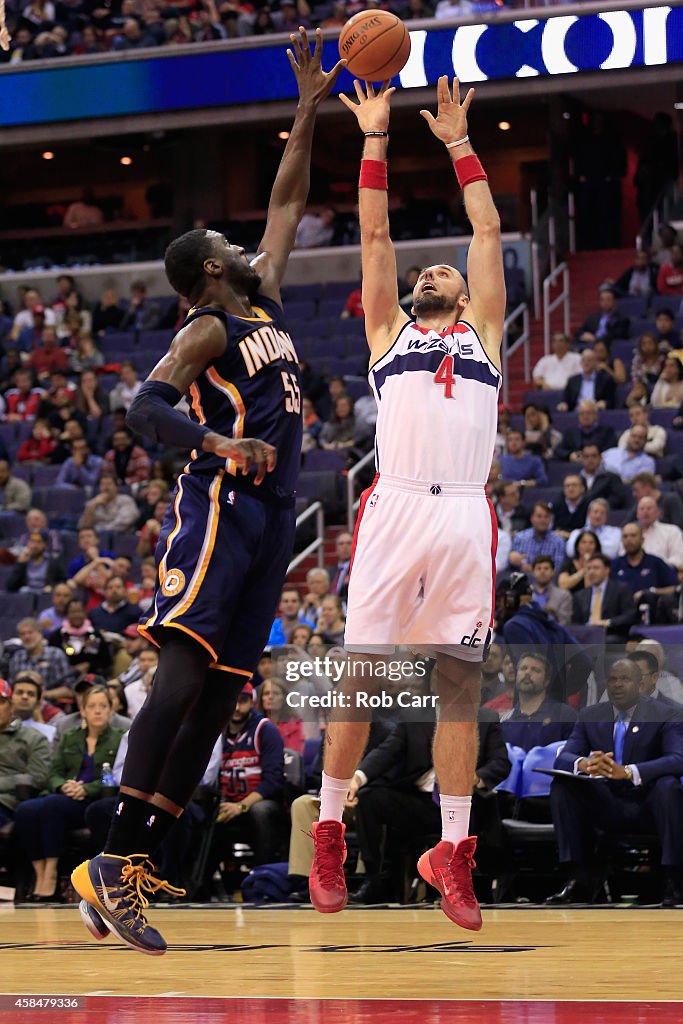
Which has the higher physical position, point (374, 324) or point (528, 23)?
point (528, 23)

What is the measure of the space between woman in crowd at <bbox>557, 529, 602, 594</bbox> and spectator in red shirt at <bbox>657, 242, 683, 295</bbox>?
6.09 meters

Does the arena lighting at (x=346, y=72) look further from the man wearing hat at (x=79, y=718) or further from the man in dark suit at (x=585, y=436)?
the man wearing hat at (x=79, y=718)

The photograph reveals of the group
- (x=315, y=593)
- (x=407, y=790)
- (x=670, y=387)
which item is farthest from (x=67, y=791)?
(x=670, y=387)

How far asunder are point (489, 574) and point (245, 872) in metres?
5.46

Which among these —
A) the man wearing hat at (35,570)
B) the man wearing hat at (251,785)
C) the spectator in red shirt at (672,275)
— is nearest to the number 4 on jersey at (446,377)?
the man wearing hat at (251,785)

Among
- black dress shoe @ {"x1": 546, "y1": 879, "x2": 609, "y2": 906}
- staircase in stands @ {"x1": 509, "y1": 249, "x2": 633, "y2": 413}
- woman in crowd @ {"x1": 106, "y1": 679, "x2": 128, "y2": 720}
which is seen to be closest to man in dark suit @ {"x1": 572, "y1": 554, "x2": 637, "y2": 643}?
black dress shoe @ {"x1": 546, "y1": 879, "x2": 609, "y2": 906}

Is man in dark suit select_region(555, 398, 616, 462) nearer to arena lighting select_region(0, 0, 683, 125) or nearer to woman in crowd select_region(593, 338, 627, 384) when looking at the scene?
woman in crowd select_region(593, 338, 627, 384)

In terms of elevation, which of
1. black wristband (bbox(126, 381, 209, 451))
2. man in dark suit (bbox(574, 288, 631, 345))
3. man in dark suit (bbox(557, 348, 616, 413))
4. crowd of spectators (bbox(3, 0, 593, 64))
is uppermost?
crowd of spectators (bbox(3, 0, 593, 64))

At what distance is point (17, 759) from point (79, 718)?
0.60m

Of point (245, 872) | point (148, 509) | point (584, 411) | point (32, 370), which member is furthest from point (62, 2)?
point (245, 872)

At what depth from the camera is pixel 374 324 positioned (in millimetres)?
5730

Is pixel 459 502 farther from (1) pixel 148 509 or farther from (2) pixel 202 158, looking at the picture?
(2) pixel 202 158

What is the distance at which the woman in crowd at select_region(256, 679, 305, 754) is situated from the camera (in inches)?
417

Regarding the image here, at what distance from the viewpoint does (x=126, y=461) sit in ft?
57.7
